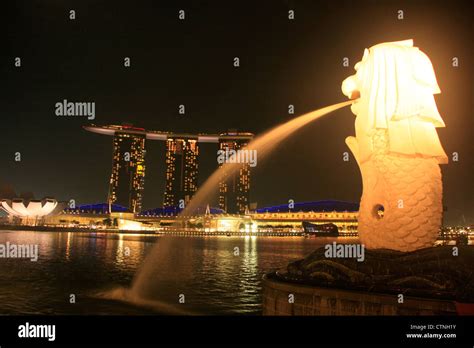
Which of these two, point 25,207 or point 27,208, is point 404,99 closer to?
point 27,208

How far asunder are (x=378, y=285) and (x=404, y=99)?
20.7ft

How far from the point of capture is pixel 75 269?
87.8ft

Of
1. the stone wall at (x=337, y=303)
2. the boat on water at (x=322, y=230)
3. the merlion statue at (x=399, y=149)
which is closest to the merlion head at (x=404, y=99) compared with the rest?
the merlion statue at (x=399, y=149)

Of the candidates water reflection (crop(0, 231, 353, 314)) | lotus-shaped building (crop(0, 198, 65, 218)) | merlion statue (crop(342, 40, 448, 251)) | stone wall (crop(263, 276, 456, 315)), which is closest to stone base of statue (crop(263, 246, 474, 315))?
stone wall (crop(263, 276, 456, 315))

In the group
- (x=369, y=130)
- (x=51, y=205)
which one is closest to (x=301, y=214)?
(x=51, y=205)

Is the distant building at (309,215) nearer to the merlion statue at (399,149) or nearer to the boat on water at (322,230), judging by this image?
the boat on water at (322,230)

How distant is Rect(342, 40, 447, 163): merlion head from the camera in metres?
14.6

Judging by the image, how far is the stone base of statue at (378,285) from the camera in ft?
33.8

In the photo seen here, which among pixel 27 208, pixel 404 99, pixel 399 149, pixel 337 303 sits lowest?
pixel 337 303

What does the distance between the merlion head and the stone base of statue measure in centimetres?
341

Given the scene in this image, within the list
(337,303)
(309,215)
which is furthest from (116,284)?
(309,215)

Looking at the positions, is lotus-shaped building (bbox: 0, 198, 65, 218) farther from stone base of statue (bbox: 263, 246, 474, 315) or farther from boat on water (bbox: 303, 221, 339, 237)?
stone base of statue (bbox: 263, 246, 474, 315)

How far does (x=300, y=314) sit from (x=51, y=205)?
15113 centimetres

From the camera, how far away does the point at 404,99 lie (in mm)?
14836
